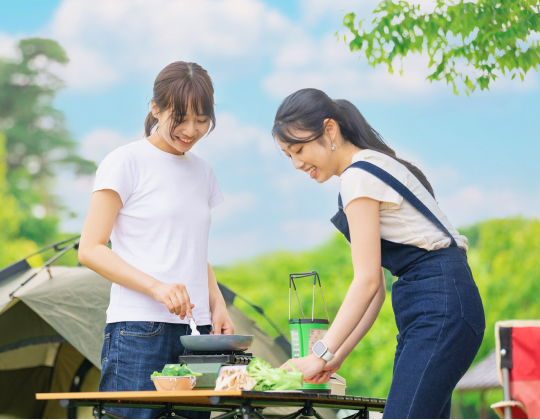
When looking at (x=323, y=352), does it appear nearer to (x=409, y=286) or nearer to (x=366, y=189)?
(x=409, y=286)

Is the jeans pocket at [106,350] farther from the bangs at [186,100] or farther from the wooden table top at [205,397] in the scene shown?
the bangs at [186,100]

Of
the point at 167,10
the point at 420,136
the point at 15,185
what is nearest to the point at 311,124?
the point at 15,185

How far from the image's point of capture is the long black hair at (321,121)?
5.96 ft

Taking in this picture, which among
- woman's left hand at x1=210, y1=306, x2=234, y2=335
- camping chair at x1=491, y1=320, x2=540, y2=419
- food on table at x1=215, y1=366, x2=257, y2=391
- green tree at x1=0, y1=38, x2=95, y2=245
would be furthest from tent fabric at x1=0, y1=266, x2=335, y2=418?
green tree at x1=0, y1=38, x2=95, y2=245

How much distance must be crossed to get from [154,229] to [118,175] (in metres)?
0.19

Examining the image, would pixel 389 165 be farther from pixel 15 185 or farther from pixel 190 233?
pixel 15 185

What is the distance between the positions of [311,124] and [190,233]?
19.8 inches

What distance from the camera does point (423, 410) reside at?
148 cm

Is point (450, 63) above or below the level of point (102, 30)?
below

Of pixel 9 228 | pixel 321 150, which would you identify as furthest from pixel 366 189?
pixel 9 228

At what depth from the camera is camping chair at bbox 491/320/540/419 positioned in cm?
170

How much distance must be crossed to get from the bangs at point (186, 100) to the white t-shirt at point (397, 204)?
57 centimetres

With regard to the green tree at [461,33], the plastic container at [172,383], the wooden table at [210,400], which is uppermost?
the green tree at [461,33]

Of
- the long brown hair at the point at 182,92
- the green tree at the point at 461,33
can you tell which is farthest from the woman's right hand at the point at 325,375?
the green tree at the point at 461,33
